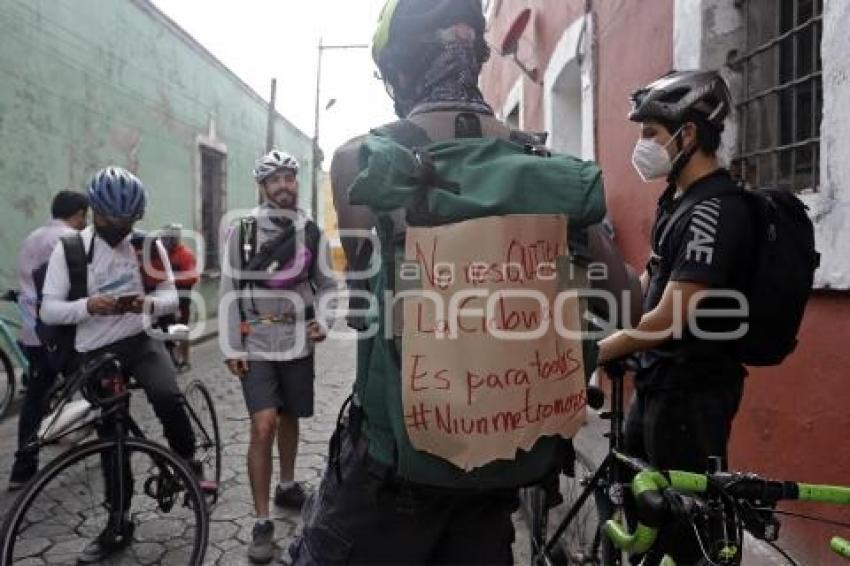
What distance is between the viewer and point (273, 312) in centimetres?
359

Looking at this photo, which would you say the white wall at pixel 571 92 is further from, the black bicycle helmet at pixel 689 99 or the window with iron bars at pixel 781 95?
the black bicycle helmet at pixel 689 99

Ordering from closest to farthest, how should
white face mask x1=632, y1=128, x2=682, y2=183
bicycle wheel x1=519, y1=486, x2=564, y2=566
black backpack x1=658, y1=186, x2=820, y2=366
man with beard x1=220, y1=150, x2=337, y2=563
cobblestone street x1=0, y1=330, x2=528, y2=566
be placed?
black backpack x1=658, y1=186, x2=820, y2=366 < white face mask x1=632, y1=128, x2=682, y2=183 < bicycle wheel x1=519, y1=486, x2=564, y2=566 < man with beard x1=220, y1=150, x2=337, y2=563 < cobblestone street x1=0, y1=330, x2=528, y2=566

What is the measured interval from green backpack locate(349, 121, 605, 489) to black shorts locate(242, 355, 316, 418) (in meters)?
2.23

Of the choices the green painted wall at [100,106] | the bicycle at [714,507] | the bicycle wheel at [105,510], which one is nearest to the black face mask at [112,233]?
the bicycle wheel at [105,510]

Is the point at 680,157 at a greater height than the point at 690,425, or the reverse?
the point at 680,157

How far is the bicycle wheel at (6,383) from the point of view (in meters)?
6.09

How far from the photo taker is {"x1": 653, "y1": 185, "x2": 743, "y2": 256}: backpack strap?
2.13m

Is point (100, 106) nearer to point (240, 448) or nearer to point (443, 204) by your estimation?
point (240, 448)

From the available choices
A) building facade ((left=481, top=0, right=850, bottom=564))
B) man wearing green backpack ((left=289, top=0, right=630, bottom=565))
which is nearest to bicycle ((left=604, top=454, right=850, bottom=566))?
man wearing green backpack ((left=289, top=0, right=630, bottom=565))

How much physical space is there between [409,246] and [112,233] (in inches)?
99.3

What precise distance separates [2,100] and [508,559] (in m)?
7.55

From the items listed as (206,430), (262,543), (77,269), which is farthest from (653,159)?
(206,430)

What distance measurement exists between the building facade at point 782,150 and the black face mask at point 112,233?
9.79ft

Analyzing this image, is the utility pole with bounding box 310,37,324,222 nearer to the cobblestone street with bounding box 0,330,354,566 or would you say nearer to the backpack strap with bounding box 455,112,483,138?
the cobblestone street with bounding box 0,330,354,566
